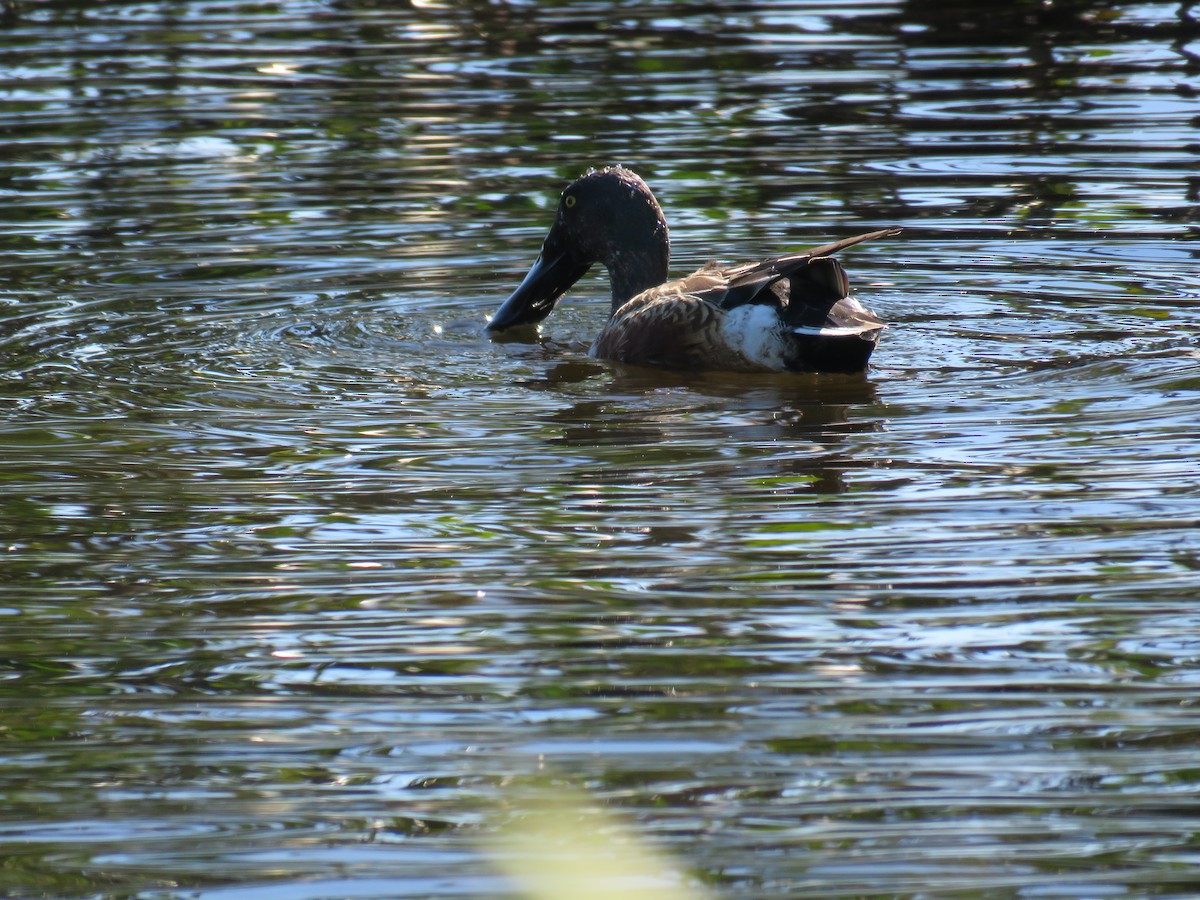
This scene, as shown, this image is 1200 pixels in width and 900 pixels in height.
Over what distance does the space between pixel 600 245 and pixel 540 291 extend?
0.32m

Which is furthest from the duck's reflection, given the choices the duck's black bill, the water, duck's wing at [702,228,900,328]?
the duck's black bill

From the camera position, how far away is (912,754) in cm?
342

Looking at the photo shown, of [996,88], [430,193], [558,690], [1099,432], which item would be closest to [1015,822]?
[558,690]

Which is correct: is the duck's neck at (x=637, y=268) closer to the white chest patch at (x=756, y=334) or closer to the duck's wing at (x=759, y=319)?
the duck's wing at (x=759, y=319)

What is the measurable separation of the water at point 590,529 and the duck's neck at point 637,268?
29cm

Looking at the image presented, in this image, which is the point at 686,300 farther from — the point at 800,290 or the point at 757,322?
the point at 800,290

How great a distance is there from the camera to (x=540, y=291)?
7.88 meters

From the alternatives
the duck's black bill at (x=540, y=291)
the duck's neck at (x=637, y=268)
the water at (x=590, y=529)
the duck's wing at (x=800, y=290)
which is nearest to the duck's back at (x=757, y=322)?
the duck's wing at (x=800, y=290)

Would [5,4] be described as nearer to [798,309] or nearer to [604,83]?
[604,83]

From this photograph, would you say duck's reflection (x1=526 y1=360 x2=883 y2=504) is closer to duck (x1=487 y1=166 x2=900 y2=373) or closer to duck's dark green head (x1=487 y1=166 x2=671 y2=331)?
duck (x1=487 y1=166 x2=900 y2=373)

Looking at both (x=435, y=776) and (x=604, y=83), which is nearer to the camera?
(x=435, y=776)

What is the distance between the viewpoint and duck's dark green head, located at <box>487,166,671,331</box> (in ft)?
25.3

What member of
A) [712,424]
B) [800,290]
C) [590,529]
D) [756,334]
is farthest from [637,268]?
[590,529]

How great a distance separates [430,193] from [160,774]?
685cm
